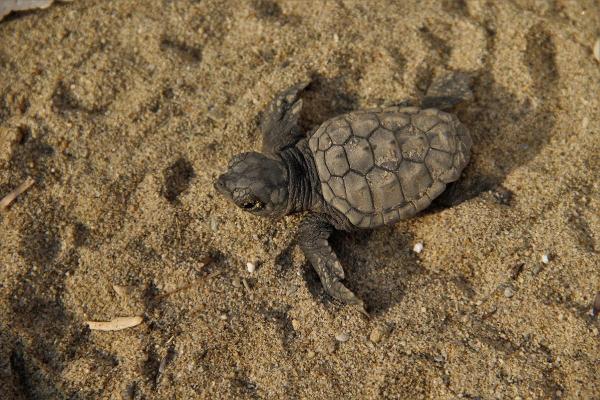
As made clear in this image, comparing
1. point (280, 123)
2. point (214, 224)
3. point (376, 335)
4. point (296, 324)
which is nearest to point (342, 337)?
point (376, 335)

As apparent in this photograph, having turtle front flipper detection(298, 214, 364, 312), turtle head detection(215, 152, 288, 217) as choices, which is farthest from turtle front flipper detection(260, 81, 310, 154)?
turtle front flipper detection(298, 214, 364, 312)

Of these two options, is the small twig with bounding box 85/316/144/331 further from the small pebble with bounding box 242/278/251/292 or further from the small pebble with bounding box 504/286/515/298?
the small pebble with bounding box 504/286/515/298

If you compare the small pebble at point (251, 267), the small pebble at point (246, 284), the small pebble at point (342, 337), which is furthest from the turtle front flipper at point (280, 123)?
the small pebble at point (342, 337)

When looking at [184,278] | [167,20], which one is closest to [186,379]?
[184,278]

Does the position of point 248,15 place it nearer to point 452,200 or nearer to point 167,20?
point 167,20

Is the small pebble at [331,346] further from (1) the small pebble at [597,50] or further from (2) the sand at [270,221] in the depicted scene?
(1) the small pebble at [597,50]

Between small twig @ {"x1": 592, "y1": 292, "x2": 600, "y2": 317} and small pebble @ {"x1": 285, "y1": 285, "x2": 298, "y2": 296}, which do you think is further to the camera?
small pebble @ {"x1": 285, "y1": 285, "x2": 298, "y2": 296}

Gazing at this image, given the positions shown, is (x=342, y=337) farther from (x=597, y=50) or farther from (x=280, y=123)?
(x=597, y=50)
